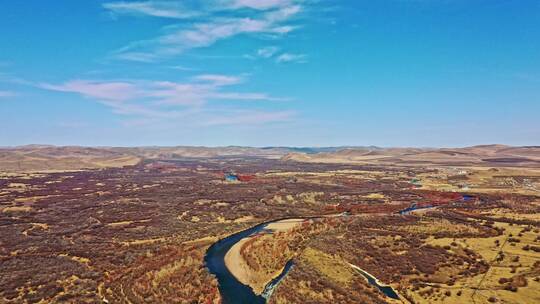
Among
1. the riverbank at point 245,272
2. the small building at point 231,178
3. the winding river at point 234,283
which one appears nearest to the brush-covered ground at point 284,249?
the riverbank at point 245,272

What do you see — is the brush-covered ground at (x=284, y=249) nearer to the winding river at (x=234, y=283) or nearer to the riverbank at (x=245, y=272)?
the riverbank at (x=245, y=272)

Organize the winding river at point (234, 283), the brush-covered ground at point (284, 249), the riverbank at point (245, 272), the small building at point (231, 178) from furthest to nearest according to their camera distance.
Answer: the small building at point (231, 178), the riverbank at point (245, 272), the brush-covered ground at point (284, 249), the winding river at point (234, 283)

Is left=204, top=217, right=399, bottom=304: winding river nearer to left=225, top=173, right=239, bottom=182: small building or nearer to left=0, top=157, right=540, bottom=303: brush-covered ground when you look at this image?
left=0, top=157, right=540, bottom=303: brush-covered ground

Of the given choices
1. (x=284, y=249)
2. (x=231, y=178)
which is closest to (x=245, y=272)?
(x=284, y=249)

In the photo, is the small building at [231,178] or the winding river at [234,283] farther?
the small building at [231,178]

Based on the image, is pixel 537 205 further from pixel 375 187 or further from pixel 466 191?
pixel 375 187

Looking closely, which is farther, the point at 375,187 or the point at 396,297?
the point at 375,187

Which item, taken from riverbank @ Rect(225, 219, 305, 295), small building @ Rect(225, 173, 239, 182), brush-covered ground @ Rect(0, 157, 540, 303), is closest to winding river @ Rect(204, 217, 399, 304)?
riverbank @ Rect(225, 219, 305, 295)

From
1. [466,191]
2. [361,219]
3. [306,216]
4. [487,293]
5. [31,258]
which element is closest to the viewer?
[487,293]

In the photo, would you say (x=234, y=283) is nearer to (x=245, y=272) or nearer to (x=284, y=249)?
(x=245, y=272)

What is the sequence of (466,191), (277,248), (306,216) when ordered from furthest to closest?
1. (466,191)
2. (306,216)
3. (277,248)

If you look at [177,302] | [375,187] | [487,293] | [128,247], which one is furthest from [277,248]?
[375,187]
